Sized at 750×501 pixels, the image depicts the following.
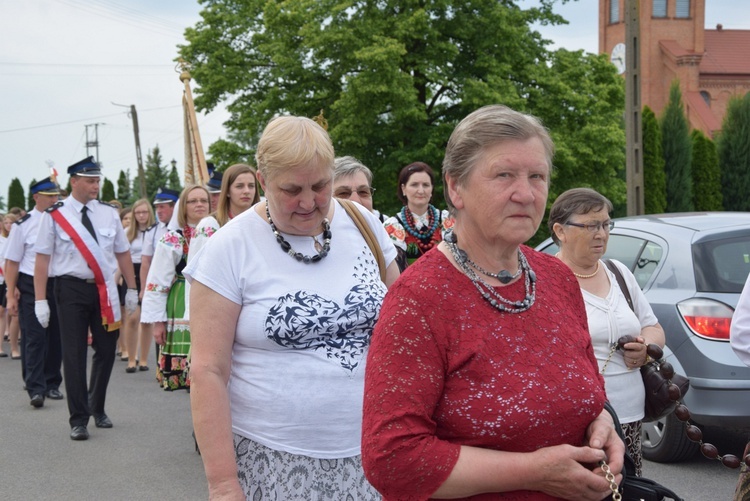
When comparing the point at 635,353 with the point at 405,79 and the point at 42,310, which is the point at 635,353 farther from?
the point at 405,79

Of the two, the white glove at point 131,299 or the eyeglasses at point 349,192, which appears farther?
the white glove at point 131,299

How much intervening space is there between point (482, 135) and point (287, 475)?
1291 mm

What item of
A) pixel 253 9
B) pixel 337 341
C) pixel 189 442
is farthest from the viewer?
pixel 253 9

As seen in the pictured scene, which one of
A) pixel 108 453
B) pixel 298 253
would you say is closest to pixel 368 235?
pixel 298 253

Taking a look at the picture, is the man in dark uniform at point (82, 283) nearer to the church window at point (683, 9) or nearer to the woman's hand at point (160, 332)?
the woman's hand at point (160, 332)

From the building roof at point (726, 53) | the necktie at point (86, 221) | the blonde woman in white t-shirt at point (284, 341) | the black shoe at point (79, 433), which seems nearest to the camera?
the blonde woman in white t-shirt at point (284, 341)

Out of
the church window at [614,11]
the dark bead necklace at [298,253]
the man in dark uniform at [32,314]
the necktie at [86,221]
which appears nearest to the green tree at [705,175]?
the church window at [614,11]

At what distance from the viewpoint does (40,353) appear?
9.91 metres

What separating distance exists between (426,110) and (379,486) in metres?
28.2

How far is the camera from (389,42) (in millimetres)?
26578

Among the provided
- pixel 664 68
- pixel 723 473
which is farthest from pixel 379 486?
pixel 664 68

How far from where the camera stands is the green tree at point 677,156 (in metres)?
37.1

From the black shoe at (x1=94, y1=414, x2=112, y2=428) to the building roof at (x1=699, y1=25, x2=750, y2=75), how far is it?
2452 inches

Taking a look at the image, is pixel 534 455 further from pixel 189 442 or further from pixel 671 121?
pixel 671 121
